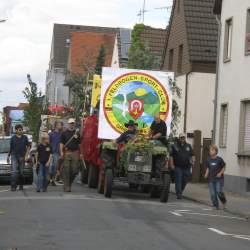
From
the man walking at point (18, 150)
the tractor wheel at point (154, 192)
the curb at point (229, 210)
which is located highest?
the man walking at point (18, 150)

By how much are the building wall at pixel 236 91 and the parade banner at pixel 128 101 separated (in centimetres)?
476

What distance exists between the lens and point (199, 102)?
115ft

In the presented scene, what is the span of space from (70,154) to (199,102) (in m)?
14.2

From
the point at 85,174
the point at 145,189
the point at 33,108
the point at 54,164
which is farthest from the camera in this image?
the point at 33,108

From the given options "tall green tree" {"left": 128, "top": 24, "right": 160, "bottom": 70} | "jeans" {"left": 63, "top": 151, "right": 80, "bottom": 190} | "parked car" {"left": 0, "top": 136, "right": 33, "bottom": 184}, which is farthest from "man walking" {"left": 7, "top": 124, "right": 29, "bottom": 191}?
"tall green tree" {"left": 128, "top": 24, "right": 160, "bottom": 70}

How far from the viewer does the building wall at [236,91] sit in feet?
85.8

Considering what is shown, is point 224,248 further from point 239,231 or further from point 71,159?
point 71,159

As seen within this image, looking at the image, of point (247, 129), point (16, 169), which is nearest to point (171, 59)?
point (247, 129)

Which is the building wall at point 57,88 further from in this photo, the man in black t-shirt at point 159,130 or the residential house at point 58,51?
the man in black t-shirt at point 159,130

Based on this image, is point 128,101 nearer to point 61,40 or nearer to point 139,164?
point 139,164

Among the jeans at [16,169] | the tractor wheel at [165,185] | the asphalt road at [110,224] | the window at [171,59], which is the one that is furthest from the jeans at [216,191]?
the window at [171,59]

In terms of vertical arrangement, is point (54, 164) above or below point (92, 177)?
above

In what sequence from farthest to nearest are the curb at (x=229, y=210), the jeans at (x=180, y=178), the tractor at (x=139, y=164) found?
the jeans at (x=180, y=178) < the tractor at (x=139, y=164) < the curb at (x=229, y=210)

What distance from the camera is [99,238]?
12.1 meters
